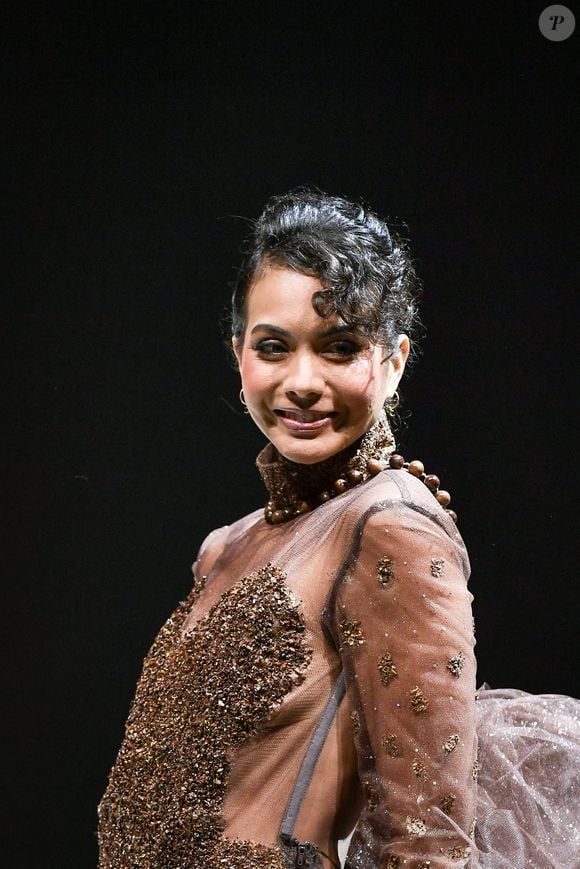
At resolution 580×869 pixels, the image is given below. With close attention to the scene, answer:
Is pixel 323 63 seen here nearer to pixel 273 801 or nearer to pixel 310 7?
pixel 310 7

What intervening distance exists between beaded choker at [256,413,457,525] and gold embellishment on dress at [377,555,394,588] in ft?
0.53

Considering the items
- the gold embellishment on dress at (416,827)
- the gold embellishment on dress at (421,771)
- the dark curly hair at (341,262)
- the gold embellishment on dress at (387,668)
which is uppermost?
the dark curly hair at (341,262)

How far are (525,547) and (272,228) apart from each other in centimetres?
76

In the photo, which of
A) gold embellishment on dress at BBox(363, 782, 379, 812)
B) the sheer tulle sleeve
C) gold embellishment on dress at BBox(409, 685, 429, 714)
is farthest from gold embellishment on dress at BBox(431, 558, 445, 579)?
gold embellishment on dress at BBox(363, 782, 379, 812)

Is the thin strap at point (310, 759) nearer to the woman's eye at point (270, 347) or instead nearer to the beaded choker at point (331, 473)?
the beaded choker at point (331, 473)

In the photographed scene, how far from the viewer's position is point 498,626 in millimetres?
1849

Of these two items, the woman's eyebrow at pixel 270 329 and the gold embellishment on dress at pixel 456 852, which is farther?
the woman's eyebrow at pixel 270 329

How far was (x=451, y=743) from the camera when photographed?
1099 millimetres

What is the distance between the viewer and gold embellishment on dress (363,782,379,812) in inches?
44.4

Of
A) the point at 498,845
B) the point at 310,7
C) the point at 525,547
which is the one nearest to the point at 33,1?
the point at 310,7

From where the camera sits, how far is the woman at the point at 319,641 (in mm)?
1110

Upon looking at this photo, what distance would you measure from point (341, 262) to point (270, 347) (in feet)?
0.42

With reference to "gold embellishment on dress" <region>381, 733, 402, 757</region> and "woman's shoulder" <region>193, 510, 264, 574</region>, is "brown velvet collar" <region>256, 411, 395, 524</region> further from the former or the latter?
A: "gold embellishment on dress" <region>381, 733, 402, 757</region>

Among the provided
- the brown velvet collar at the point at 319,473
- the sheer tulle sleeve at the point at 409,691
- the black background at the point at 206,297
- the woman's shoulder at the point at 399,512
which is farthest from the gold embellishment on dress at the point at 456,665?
the black background at the point at 206,297
